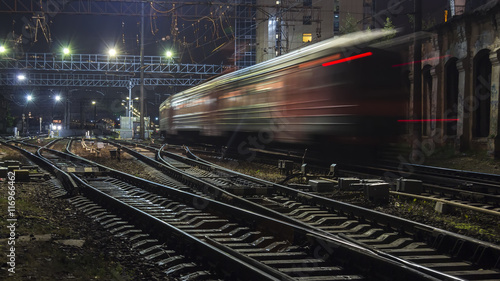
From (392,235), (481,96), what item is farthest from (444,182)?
(481,96)

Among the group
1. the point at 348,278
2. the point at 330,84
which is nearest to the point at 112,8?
the point at 330,84

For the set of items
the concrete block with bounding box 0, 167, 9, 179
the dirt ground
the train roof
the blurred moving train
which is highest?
the train roof

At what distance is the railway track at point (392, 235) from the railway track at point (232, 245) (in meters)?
0.43

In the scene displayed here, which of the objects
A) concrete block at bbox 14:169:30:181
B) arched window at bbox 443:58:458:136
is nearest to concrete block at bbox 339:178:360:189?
concrete block at bbox 14:169:30:181

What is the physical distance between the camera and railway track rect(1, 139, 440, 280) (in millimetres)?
4602

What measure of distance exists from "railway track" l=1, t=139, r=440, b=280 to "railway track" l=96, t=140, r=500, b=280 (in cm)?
43

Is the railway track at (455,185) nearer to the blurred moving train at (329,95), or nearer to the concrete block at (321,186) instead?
the blurred moving train at (329,95)

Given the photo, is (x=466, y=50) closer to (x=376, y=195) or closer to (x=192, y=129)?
(x=192, y=129)

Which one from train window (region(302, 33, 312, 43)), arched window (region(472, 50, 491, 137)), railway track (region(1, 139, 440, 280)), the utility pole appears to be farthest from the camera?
train window (region(302, 33, 312, 43))

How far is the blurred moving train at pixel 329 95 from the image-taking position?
38.7 ft

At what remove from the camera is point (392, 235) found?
20.4ft

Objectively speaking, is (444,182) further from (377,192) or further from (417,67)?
(417,67)

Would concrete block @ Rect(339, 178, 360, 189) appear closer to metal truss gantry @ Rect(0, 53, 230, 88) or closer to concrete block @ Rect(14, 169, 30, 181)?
concrete block @ Rect(14, 169, 30, 181)

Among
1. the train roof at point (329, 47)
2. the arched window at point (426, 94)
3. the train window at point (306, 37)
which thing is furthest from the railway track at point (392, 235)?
the train window at point (306, 37)
